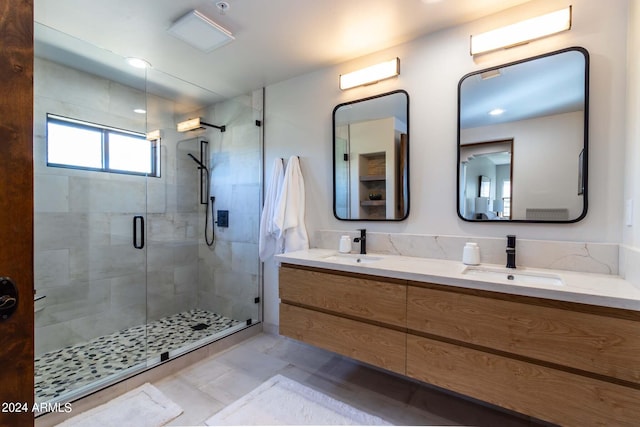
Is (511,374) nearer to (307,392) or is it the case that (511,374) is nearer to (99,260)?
(307,392)

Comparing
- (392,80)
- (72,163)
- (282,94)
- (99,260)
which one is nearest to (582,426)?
(392,80)

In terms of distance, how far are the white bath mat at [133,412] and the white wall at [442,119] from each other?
3.85 ft

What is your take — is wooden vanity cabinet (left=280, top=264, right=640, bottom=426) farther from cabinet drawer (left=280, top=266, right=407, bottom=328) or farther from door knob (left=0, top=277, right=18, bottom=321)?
door knob (left=0, top=277, right=18, bottom=321)

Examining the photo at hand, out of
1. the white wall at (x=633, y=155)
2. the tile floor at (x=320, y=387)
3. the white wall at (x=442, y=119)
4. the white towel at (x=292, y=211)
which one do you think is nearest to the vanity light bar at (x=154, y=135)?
the white wall at (x=442, y=119)

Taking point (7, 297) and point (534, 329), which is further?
point (534, 329)

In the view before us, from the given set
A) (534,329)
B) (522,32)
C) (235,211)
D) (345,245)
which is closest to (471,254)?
(534,329)

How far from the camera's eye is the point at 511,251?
1.67 meters

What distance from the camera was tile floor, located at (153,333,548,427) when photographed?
169cm

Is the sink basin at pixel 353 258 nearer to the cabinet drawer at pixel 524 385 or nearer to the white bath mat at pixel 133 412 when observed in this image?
the cabinet drawer at pixel 524 385

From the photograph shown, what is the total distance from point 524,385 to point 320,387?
123cm

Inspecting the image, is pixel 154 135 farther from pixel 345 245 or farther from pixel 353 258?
pixel 353 258

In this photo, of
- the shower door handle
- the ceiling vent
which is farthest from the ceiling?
the shower door handle

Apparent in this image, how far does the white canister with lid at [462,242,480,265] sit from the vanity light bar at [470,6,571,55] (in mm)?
1206

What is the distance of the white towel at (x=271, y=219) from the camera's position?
264 centimetres
